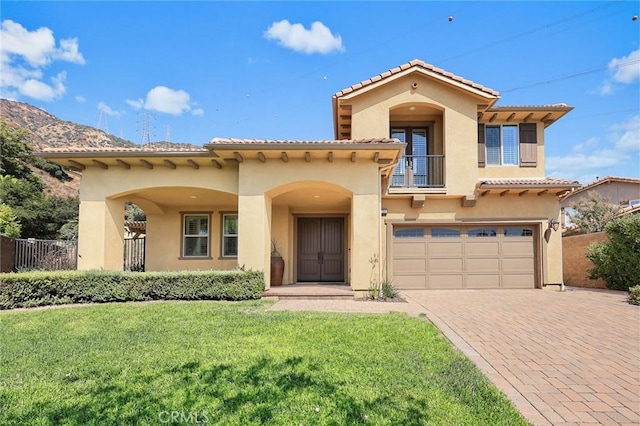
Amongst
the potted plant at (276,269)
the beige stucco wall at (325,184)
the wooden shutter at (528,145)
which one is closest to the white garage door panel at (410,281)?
the beige stucco wall at (325,184)

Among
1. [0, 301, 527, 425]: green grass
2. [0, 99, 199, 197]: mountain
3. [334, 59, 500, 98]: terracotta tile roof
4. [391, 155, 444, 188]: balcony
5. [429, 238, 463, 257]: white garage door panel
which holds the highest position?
[0, 99, 199, 197]: mountain

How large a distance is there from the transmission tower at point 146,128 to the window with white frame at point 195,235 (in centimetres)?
1263

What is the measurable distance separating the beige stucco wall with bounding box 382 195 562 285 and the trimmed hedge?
5.56 m

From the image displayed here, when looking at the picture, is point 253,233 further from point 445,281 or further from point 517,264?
point 517,264

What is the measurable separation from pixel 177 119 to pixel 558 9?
92.8 ft

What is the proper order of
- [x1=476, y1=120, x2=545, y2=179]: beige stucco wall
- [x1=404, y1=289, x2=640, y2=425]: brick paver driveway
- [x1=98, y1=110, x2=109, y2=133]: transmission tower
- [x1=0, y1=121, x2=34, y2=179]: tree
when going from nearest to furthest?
[x1=404, y1=289, x2=640, y2=425]: brick paver driveway < [x1=476, y1=120, x2=545, y2=179]: beige stucco wall < [x1=0, y1=121, x2=34, y2=179]: tree < [x1=98, y1=110, x2=109, y2=133]: transmission tower

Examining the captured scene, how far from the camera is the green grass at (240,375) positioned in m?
3.25

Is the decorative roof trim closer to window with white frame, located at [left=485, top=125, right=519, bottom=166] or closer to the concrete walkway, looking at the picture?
the concrete walkway

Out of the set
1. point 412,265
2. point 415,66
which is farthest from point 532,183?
point 415,66

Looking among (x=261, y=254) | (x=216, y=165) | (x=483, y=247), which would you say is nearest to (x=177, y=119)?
(x=216, y=165)

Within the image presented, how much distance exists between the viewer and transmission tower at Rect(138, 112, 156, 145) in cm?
2439

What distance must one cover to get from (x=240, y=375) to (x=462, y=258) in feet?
35.1

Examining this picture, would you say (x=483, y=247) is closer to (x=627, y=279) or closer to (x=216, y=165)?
(x=627, y=279)

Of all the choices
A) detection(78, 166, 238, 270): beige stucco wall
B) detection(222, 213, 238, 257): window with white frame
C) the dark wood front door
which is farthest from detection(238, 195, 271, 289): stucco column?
detection(222, 213, 238, 257): window with white frame
